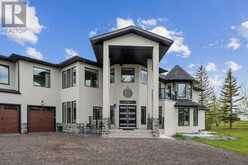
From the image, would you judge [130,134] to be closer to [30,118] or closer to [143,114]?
[143,114]

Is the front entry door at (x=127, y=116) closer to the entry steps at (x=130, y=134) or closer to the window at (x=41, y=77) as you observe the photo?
the entry steps at (x=130, y=134)

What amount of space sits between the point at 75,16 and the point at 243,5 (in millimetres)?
14603

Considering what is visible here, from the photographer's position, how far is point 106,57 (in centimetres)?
1780

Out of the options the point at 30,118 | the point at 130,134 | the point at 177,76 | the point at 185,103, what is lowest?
the point at 130,134

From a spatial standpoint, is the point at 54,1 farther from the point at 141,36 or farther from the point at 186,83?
the point at 186,83

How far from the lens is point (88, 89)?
69.6 ft

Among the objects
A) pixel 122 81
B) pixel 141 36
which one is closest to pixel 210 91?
pixel 122 81

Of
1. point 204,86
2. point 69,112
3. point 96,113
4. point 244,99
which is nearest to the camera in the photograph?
point 69,112

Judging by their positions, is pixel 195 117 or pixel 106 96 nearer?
pixel 106 96

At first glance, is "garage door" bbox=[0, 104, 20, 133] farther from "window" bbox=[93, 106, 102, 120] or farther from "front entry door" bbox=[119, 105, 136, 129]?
"front entry door" bbox=[119, 105, 136, 129]

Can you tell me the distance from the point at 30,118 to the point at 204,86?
3712cm

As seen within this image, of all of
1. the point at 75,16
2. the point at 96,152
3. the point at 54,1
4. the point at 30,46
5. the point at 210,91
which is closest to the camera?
the point at 96,152

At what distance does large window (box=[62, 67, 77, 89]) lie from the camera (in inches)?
831

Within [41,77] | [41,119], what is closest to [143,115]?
[41,119]
